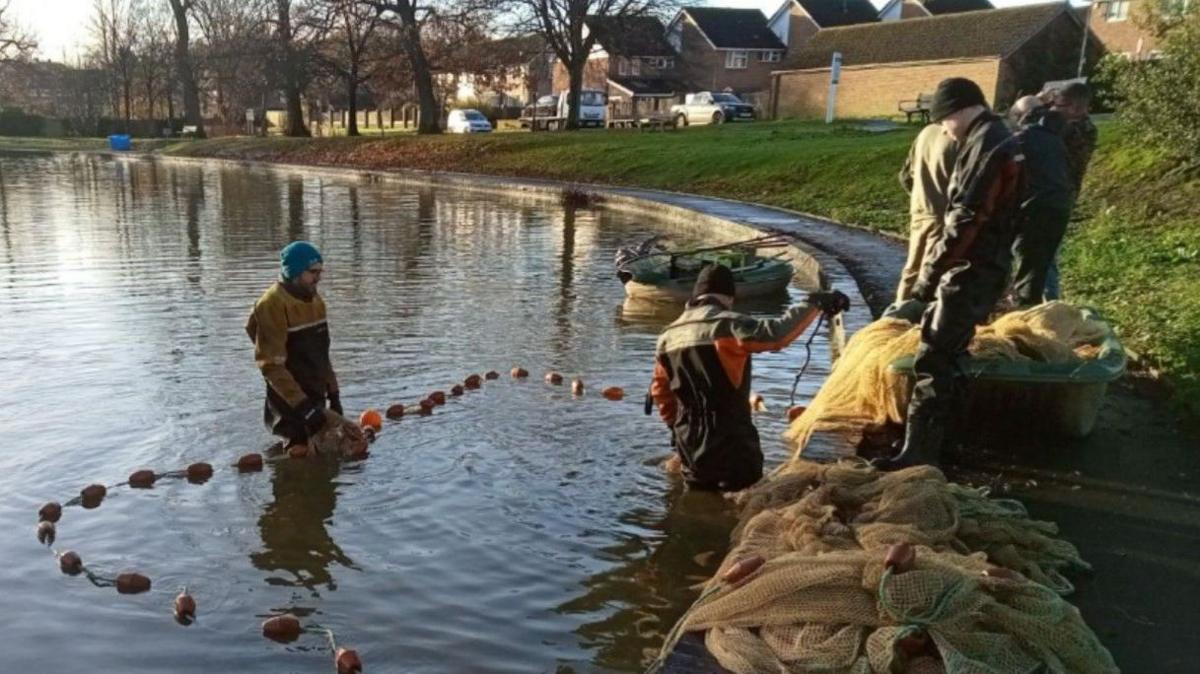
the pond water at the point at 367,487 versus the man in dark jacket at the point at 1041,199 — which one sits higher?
the man in dark jacket at the point at 1041,199

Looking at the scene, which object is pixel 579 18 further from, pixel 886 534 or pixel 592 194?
pixel 886 534

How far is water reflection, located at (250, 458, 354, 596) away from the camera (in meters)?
5.49

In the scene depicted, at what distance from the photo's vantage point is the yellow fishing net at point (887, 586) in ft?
11.4

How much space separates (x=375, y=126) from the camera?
264 feet

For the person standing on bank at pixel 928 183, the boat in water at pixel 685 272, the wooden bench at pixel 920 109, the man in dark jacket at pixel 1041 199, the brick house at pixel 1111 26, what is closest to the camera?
the person standing on bank at pixel 928 183

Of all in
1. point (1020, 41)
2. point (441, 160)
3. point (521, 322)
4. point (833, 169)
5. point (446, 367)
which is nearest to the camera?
point (446, 367)

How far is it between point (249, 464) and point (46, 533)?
4.64 feet

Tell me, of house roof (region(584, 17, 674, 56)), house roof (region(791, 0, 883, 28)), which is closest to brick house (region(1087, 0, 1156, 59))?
house roof (region(584, 17, 674, 56))

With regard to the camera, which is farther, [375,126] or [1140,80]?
[375,126]

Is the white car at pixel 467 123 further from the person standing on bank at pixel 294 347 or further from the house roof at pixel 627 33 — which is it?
the person standing on bank at pixel 294 347

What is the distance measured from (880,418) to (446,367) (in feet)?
16.2

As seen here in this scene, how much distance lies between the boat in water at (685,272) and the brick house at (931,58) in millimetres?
33420

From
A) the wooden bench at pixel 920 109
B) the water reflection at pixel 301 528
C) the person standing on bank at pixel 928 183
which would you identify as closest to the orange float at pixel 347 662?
the water reflection at pixel 301 528

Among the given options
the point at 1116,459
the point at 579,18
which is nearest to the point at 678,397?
the point at 1116,459
